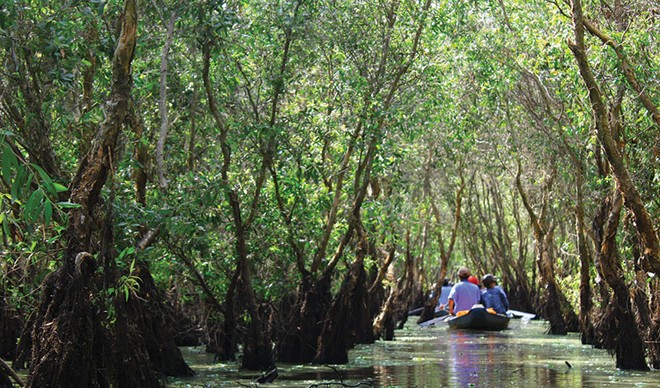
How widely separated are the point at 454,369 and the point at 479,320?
38.3ft

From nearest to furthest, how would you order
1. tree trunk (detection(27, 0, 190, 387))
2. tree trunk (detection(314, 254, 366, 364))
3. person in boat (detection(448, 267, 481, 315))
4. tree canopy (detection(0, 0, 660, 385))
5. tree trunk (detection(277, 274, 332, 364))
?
tree trunk (detection(27, 0, 190, 387)), tree canopy (detection(0, 0, 660, 385)), tree trunk (detection(314, 254, 366, 364)), tree trunk (detection(277, 274, 332, 364)), person in boat (detection(448, 267, 481, 315))

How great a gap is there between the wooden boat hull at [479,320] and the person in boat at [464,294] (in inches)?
32.1

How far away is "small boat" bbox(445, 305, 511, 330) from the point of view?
25.6 meters

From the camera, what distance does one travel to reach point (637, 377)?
12234mm

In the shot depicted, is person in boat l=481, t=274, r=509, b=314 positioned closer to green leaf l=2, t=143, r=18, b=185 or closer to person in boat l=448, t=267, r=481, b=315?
person in boat l=448, t=267, r=481, b=315

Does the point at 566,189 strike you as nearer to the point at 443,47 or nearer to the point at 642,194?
the point at 443,47

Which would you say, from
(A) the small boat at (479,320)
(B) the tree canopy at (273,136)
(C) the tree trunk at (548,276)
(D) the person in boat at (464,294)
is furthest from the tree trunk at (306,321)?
(D) the person in boat at (464,294)

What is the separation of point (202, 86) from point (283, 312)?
4.49m

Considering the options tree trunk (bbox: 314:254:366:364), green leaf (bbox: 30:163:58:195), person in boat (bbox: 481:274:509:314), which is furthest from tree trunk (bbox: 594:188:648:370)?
person in boat (bbox: 481:274:509:314)

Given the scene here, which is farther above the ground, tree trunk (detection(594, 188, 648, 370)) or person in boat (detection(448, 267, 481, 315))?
person in boat (detection(448, 267, 481, 315))

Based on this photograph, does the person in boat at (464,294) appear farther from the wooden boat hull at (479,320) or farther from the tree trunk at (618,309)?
the tree trunk at (618,309)


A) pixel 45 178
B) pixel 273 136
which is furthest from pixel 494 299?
pixel 45 178

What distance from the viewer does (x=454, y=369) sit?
14297 millimetres

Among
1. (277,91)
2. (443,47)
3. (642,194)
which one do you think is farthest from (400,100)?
(642,194)
